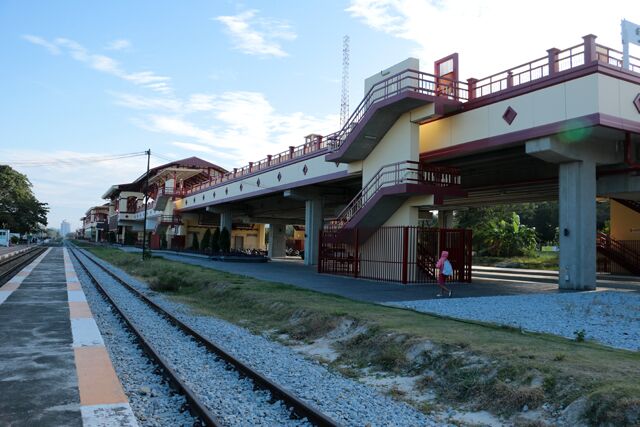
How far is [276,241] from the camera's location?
57562mm

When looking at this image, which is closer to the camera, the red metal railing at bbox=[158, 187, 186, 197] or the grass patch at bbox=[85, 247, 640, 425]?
the grass patch at bbox=[85, 247, 640, 425]

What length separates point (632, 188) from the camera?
2108cm

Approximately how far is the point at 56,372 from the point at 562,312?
11.4 metres

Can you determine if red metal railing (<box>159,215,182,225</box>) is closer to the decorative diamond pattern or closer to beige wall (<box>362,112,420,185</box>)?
beige wall (<box>362,112,420,185</box>)

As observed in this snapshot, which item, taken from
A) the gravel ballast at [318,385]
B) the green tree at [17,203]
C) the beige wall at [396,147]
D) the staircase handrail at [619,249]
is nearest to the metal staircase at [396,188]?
the beige wall at [396,147]

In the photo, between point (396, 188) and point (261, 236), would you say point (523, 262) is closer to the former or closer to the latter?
point (396, 188)

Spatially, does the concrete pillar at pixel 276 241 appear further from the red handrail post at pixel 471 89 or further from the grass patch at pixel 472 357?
the grass patch at pixel 472 357

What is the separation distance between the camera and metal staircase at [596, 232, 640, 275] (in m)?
30.2

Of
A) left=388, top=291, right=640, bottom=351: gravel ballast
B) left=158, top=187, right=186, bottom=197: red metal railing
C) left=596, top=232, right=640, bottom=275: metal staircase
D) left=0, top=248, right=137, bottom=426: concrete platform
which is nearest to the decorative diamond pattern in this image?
left=388, top=291, right=640, bottom=351: gravel ballast

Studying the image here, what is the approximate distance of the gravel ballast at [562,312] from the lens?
995cm

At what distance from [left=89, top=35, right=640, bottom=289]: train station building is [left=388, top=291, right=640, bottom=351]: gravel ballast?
13.2 ft

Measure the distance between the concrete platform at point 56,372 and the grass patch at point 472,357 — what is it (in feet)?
11.8

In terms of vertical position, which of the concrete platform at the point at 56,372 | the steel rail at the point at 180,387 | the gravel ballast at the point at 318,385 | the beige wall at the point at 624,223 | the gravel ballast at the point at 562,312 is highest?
the beige wall at the point at 624,223

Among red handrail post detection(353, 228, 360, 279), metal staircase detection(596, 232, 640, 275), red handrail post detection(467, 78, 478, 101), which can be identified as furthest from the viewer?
metal staircase detection(596, 232, 640, 275)
